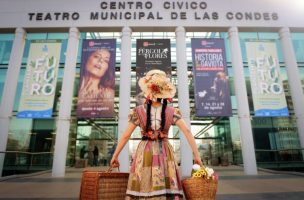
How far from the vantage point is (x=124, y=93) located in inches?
451

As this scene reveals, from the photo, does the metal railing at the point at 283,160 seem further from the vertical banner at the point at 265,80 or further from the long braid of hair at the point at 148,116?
the long braid of hair at the point at 148,116

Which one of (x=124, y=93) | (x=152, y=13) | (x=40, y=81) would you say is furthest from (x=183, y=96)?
(x=40, y=81)

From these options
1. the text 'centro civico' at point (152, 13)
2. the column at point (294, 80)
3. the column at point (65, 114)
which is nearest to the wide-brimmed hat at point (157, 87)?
the column at point (65, 114)

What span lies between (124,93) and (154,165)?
8879mm

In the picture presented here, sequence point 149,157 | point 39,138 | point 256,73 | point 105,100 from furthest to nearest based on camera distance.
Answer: point 39,138 < point 256,73 < point 105,100 < point 149,157

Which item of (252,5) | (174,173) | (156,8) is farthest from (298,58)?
(174,173)

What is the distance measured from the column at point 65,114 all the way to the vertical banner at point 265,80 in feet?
28.3

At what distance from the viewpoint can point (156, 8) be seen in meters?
12.7

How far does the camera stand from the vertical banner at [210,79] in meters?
10.9

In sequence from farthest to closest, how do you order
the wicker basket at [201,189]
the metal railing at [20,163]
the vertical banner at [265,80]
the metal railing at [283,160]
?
1. the metal railing at [283,160]
2. the vertical banner at [265,80]
3. the metal railing at [20,163]
4. the wicker basket at [201,189]

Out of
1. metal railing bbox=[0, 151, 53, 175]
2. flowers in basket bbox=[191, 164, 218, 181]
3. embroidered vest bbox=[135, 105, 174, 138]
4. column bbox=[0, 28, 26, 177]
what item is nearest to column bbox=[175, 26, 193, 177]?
metal railing bbox=[0, 151, 53, 175]

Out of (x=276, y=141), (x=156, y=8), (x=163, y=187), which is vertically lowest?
(x=163, y=187)

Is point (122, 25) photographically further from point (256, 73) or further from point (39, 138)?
point (39, 138)

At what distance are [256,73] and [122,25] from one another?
7.11 metres
